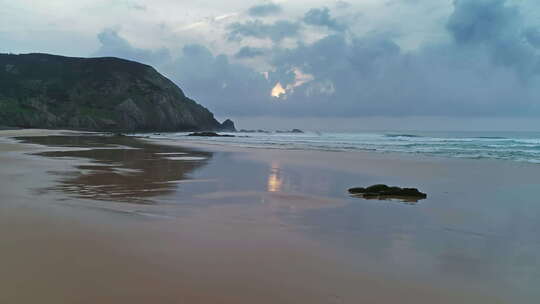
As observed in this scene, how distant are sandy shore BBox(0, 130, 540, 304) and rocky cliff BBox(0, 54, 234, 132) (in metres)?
80.8

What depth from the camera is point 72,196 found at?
313 inches

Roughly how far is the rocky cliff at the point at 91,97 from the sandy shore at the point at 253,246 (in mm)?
80783

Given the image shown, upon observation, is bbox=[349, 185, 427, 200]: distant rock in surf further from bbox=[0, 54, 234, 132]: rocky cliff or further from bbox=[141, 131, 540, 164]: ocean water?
bbox=[0, 54, 234, 132]: rocky cliff

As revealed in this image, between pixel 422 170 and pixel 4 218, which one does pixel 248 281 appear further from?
pixel 422 170

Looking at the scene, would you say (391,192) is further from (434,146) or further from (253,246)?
(434,146)

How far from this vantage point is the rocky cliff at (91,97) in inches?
3211

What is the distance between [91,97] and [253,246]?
103 metres

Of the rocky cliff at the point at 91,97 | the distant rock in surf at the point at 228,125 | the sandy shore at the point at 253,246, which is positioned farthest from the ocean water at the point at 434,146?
the distant rock in surf at the point at 228,125

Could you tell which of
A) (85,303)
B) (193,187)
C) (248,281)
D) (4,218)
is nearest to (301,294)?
(248,281)

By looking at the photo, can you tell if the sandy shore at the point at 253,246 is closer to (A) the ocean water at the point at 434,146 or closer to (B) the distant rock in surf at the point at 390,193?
(B) the distant rock in surf at the point at 390,193

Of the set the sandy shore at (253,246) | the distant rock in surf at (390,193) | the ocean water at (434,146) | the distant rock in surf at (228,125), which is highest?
the distant rock in surf at (228,125)

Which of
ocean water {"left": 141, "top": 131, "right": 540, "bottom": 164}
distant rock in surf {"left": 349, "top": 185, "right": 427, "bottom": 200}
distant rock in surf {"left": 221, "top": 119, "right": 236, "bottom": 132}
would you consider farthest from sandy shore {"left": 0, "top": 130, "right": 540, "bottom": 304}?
distant rock in surf {"left": 221, "top": 119, "right": 236, "bottom": 132}

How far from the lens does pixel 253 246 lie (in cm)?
493

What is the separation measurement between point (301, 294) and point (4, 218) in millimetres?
4944
